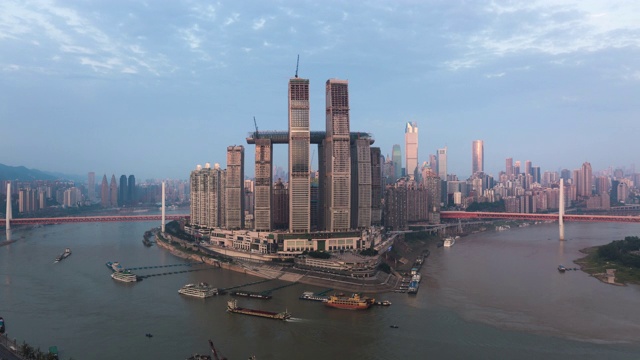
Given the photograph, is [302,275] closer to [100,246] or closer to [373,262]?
[373,262]

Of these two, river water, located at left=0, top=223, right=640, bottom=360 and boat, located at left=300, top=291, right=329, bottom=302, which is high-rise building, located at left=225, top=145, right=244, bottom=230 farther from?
boat, located at left=300, top=291, right=329, bottom=302

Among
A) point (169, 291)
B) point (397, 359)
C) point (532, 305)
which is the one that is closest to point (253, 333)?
point (397, 359)

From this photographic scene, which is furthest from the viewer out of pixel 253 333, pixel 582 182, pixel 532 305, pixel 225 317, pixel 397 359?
pixel 582 182

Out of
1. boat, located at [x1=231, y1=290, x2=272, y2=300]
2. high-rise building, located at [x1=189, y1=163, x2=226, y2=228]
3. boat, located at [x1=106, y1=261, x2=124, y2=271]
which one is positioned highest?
high-rise building, located at [x1=189, y1=163, x2=226, y2=228]

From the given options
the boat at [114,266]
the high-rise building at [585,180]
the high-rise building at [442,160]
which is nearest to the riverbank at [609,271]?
the boat at [114,266]

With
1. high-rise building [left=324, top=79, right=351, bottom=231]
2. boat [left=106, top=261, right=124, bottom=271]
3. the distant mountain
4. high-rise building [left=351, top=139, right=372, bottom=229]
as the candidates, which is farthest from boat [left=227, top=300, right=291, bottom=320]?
the distant mountain
